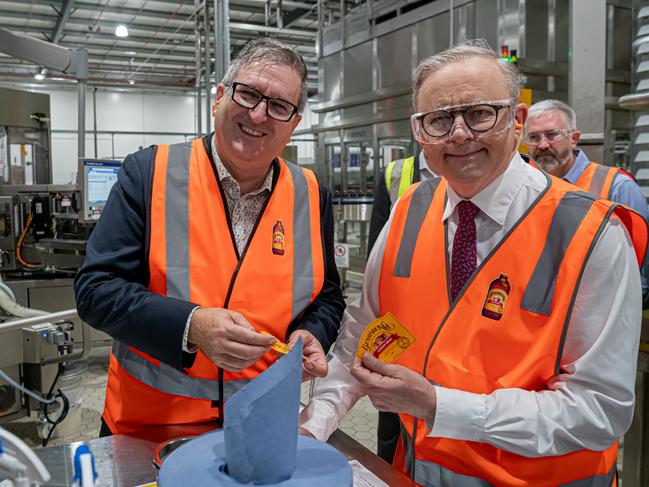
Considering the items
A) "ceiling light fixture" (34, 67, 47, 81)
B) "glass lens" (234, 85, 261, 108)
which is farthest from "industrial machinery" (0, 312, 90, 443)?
"ceiling light fixture" (34, 67, 47, 81)

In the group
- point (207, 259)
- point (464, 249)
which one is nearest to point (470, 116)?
point (464, 249)

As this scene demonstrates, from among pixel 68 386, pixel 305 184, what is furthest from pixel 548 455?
pixel 68 386

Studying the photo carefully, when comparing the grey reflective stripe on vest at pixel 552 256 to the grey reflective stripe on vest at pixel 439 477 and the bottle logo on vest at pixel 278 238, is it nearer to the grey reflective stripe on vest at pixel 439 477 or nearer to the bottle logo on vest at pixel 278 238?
the grey reflective stripe on vest at pixel 439 477

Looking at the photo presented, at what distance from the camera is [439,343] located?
1.21 metres

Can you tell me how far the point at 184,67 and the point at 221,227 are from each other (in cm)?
1479

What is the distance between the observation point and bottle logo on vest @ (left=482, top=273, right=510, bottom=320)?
3.83ft

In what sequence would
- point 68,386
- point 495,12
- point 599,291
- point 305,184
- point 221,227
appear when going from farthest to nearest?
1. point 495,12
2. point 68,386
3. point 305,184
4. point 221,227
5. point 599,291

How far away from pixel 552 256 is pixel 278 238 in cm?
68

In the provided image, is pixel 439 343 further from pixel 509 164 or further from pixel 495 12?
pixel 495 12

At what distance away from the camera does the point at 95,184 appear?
168 inches

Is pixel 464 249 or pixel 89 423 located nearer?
pixel 464 249

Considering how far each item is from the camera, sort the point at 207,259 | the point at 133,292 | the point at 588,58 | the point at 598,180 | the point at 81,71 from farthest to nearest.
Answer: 1. the point at 81,71
2. the point at 588,58
3. the point at 598,180
4. the point at 207,259
5. the point at 133,292

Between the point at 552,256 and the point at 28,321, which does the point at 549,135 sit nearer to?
the point at 552,256

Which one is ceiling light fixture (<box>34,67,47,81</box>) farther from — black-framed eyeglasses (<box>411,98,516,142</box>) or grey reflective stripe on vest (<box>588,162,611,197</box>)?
black-framed eyeglasses (<box>411,98,516,142</box>)
